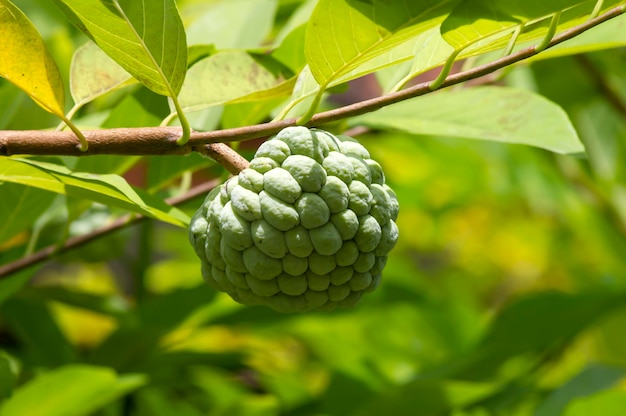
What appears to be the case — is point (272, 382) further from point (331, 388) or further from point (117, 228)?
point (117, 228)

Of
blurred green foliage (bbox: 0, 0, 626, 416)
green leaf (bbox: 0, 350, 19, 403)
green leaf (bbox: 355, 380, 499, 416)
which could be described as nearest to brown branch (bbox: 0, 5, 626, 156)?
blurred green foliage (bbox: 0, 0, 626, 416)

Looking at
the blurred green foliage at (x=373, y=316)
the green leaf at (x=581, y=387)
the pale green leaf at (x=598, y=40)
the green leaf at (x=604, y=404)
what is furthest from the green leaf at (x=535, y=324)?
the pale green leaf at (x=598, y=40)

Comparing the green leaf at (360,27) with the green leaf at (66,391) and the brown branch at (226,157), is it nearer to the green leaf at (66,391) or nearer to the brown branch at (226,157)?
the brown branch at (226,157)

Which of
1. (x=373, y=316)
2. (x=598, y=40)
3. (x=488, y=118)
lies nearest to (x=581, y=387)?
(x=488, y=118)

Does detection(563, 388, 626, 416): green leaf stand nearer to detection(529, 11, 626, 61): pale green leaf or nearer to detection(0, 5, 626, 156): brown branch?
detection(529, 11, 626, 61): pale green leaf

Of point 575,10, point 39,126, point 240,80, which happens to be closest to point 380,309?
point 39,126

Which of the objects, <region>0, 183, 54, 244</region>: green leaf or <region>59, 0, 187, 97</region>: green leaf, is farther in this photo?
<region>0, 183, 54, 244</region>: green leaf
